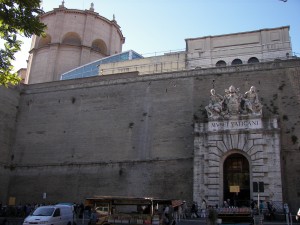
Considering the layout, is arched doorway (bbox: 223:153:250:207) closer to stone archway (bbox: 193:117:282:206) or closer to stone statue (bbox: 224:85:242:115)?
stone archway (bbox: 193:117:282:206)

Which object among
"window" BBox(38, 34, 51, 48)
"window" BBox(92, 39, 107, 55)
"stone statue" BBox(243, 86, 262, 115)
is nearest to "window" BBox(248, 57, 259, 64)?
"stone statue" BBox(243, 86, 262, 115)

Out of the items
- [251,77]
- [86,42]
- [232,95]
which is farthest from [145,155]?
[86,42]

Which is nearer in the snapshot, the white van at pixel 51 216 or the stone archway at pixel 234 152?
the white van at pixel 51 216

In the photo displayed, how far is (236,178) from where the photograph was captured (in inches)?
930

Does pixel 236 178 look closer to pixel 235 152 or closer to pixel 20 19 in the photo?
pixel 235 152

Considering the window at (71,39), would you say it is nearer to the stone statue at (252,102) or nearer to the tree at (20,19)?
the stone statue at (252,102)

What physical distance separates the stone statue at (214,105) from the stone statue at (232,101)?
37 centimetres

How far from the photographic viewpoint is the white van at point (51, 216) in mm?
15586

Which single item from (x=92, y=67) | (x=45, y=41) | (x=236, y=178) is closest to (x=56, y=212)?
(x=236, y=178)

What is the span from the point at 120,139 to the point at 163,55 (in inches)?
407

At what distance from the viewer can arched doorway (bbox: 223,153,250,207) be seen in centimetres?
2292

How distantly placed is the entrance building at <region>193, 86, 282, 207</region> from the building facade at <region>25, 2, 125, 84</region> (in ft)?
63.8

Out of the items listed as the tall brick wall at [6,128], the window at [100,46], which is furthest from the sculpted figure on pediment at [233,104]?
the window at [100,46]

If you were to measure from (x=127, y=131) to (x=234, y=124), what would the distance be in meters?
7.91
